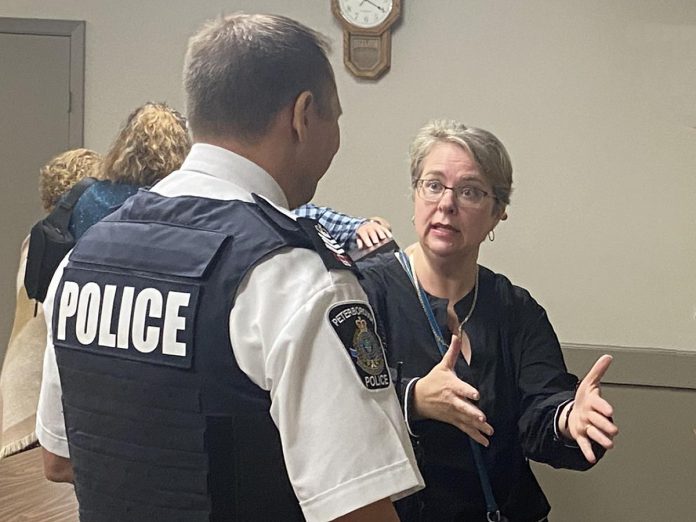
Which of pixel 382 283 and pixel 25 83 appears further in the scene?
pixel 25 83

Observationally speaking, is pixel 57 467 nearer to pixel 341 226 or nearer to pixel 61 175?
pixel 341 226

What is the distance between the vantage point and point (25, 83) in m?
3.27

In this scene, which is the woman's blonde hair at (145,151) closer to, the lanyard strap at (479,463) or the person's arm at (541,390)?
the lanyard strap at (479,463)

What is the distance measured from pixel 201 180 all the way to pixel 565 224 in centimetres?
220

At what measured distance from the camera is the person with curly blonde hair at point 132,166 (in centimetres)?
215

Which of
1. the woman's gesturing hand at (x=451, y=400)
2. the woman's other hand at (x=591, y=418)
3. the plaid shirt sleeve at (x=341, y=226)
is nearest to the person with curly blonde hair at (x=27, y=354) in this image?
the plaid shirt sleeve at (x=341, y=226)

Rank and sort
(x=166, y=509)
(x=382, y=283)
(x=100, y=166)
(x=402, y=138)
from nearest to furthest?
(x=166, y=509), (x=382, y=283), (x=100, y=166), (x=402, y=138)

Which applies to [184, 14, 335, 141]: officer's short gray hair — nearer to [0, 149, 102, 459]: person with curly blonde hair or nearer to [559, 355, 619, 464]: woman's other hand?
[559, 355, 619, 464]: woman's other hand

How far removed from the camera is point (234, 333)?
83 centimetres

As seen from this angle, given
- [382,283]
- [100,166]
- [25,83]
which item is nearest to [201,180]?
[382,283]

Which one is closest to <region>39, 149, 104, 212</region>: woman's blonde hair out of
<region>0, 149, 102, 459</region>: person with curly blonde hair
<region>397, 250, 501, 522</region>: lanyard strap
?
<region>0, 149, 102, 459</region>: person with curly blonde hair

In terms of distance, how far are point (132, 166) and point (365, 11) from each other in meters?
1.23

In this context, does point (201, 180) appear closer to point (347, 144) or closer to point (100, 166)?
point (100, 166)

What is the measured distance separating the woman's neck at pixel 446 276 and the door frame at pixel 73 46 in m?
2.01
